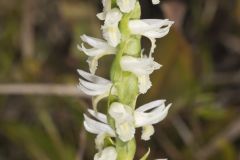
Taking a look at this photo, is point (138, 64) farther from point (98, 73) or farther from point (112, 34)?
point (98, 73)

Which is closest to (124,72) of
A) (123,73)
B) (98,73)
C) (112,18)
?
(123,73)

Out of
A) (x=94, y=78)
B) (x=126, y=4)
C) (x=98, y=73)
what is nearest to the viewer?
(x=126, y=4)

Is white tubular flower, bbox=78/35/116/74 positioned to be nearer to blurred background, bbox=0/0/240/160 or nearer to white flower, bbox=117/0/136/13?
white flower, bbox=117/0/136/13

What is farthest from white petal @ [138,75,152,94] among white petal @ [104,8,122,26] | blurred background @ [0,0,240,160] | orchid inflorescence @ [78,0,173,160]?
blurred background @ [0,0,240,160]

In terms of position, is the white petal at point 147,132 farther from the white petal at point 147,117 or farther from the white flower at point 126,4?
the white flower at point 126,4

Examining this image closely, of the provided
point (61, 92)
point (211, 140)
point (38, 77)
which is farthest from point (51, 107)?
point (211, 140)

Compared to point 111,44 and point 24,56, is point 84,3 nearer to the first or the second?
point 24,56

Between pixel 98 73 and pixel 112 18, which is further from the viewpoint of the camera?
pixel 98 73

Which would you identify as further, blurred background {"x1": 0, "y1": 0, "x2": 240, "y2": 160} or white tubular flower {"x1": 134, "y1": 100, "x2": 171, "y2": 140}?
blurred background {"x1": 0, "y1": 0, "x2": 240, "y2": 160}
